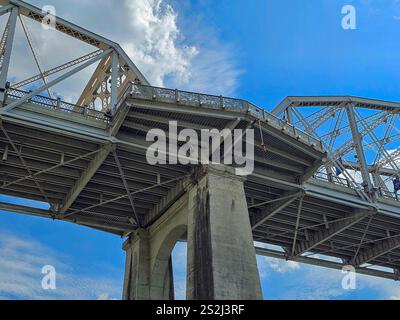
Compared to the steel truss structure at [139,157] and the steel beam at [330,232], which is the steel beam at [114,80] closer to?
the steel truss structure at [139,157]

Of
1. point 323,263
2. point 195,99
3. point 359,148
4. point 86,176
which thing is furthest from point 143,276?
point 359,148

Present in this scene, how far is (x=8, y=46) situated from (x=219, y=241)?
17461 mm

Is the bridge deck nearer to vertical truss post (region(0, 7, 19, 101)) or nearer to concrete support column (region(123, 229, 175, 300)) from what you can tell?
vertical truss post (region(0, 7, 19, 101))

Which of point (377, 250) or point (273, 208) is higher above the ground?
point (273, 208)

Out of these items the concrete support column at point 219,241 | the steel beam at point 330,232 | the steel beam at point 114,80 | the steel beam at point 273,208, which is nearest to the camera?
the concrete support column at point 219,241

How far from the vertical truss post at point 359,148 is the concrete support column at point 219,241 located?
14.7 meters

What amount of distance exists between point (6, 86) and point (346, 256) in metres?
38.5

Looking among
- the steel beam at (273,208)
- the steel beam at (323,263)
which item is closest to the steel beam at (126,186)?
the steel beam at (273,208)

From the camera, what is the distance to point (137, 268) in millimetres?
34594

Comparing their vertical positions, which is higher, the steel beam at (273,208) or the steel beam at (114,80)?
the steel beam at (114,80)

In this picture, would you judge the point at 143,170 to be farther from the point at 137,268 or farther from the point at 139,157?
the point at 137,268

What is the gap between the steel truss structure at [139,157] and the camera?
25727 mm

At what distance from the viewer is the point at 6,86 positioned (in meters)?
24.7
